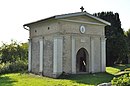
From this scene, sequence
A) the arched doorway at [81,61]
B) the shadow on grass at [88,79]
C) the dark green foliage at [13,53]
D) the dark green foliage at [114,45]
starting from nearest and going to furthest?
the shadow on grass at [88,79]
the arched doorway at [81,61]
the dark green foliage at [114,45]
the dark green foliage at [13,53]

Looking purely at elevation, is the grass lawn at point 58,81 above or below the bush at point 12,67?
below

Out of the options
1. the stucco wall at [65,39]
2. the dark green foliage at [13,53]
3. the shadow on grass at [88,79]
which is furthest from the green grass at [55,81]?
the dark green foliage at [13,53]

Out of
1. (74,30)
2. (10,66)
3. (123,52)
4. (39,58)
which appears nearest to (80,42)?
(74,30)

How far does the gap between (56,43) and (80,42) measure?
272 centimetres

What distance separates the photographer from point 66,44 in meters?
20.4

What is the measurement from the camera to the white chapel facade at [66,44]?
20.0 m

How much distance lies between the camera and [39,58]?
887 inches

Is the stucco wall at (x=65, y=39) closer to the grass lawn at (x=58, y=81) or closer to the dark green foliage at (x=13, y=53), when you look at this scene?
the grass lawn at (x=58, y=81)

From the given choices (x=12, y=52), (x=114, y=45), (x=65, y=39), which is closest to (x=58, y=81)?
(x=65, y=39)

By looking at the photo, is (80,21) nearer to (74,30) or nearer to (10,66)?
(74,30)

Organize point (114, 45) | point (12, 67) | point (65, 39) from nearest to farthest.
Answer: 1. point (65, 39)
2. point (12, 67)
3. point (114, 45)

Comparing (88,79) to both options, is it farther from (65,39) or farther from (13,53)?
(13,53)

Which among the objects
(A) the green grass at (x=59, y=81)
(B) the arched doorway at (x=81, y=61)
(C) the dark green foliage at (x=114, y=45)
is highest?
(C) the dark green foliage at (x=114, y=45)

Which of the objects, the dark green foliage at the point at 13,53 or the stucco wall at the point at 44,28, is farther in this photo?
the dark green foliage at the point at 13,53
